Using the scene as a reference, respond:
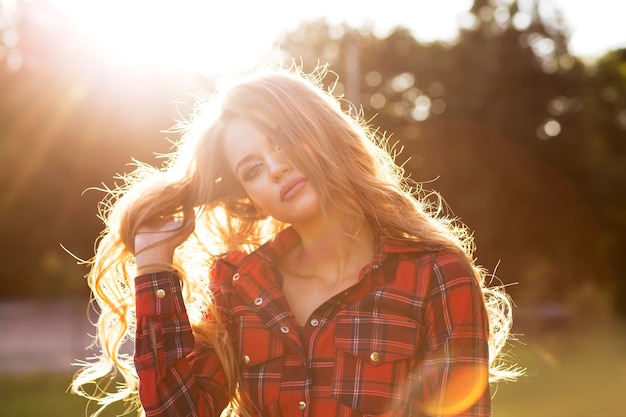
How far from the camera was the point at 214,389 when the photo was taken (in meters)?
3.00

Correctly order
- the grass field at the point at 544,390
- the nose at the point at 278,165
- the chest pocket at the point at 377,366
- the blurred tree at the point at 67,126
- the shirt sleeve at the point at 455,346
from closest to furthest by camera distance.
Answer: the shirt sleeve at the point at 455,346
the chest pocket at the point at 377,366
the nose at the point at 278,165
the grass field at the point at 544,390
the blurred tree at the point at 67,126

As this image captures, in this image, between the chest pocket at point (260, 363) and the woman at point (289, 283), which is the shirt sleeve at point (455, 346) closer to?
the woman at point (289, 283)

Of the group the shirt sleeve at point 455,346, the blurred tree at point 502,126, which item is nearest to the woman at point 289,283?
the shirt sleeve at point 455,346

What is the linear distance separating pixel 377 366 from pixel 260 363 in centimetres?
41

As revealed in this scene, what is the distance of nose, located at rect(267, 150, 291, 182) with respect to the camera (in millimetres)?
3004

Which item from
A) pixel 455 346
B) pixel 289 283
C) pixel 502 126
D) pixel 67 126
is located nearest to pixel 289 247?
→ pixel 289 283

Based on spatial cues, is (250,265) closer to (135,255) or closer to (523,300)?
(135,255)

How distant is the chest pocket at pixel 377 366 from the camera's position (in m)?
2.76

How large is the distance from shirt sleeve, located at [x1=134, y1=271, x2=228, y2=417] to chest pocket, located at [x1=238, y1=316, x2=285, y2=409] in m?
0.10

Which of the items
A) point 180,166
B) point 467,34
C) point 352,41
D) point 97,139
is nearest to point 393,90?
point 467,34

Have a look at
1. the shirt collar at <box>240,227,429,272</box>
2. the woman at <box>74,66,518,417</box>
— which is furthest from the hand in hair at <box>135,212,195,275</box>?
the shirt collar at <box>240,227,429,272</box>

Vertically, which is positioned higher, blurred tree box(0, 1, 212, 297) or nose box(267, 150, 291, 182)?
blurred tree box(0, 1, 212, 297)

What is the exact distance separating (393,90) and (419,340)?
28581 millimetres

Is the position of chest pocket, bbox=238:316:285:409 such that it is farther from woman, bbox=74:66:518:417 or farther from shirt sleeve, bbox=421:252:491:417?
shirt sleeve, bbox=421:252:491:417
